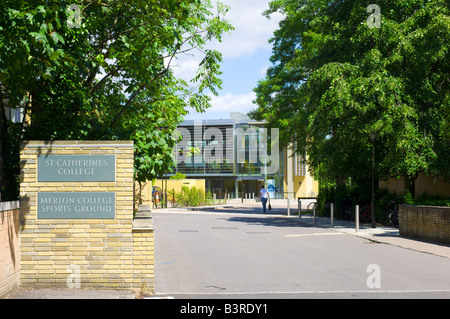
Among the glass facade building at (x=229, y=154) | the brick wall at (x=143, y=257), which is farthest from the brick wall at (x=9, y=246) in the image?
the glass facade building at (x=229, y=154)

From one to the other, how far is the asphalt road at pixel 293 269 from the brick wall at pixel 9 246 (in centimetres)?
224

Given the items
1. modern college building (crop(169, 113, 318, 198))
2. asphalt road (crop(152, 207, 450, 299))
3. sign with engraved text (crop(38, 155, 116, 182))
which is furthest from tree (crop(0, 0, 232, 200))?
modern college building (crop(169, 113, 318, 198))

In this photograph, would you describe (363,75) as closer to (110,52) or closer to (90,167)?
(110,52)

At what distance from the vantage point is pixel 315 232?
20688 mm

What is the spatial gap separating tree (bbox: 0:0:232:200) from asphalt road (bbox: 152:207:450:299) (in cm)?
295

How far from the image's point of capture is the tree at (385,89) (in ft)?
66.1

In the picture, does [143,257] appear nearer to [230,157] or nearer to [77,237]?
[77,237]

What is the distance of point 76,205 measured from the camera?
8773 mm

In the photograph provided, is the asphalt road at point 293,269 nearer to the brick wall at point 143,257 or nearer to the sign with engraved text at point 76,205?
the brick wall at point 143,257

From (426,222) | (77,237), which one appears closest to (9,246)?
(77,237)

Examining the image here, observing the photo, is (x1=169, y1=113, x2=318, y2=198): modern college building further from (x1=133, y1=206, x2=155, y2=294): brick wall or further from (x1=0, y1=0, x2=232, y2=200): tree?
(x1=133, y1=206, x2=155, y2=294): brick wall

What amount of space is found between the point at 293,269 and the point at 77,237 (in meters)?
4.75

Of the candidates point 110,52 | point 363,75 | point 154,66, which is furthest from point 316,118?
point 110,52

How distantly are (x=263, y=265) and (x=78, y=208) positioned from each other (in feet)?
15.6
